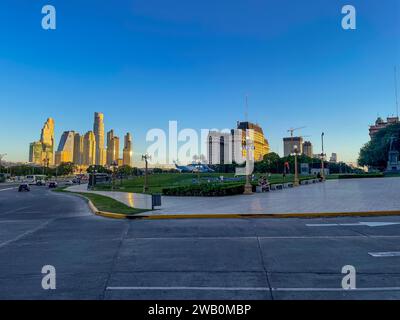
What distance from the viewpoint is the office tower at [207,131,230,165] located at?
149 meters

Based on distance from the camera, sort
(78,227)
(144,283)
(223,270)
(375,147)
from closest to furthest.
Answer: (144,283) → (223,270) → (78,227) → (375,147)

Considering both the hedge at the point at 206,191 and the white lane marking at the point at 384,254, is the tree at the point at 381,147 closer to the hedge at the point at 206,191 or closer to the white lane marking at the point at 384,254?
the hedge at the point at 206,191

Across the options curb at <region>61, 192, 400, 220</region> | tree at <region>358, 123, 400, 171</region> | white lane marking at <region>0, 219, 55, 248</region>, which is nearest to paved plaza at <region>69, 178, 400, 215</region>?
curb at <region>61, 192, 400, 220</region>

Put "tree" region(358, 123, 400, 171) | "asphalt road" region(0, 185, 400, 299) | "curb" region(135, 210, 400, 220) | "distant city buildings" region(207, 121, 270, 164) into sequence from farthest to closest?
"distant city buildings" region(207, 121, 270, 164), "tree" region(358, 123, 400, 171), "curb" region(135, 210, 400, 220), "asphalt road" region(0, 185, 400, 299)

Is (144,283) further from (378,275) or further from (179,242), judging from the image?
(378,275)

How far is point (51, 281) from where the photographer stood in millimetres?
6086

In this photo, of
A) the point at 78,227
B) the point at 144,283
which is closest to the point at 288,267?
the point at 144,283

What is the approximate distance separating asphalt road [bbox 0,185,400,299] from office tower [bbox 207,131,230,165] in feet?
448

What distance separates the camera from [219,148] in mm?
167500

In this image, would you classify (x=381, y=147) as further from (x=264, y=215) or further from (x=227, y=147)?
(x=264, y=215)

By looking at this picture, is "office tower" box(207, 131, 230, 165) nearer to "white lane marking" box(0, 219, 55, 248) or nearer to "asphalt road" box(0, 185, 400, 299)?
"white lane marking" box(0, 219, 55, 248)

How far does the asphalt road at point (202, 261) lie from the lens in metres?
5.54

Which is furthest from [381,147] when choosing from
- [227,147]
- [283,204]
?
[283,204]
